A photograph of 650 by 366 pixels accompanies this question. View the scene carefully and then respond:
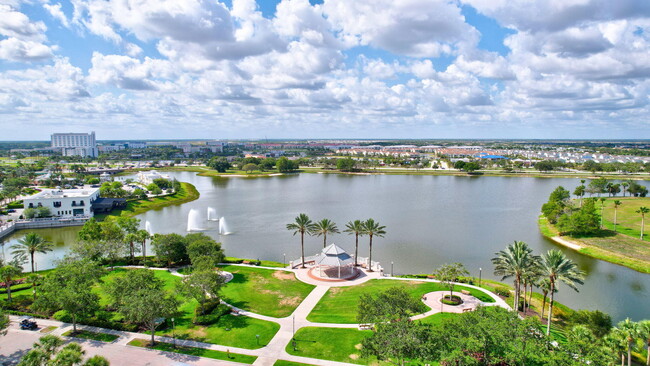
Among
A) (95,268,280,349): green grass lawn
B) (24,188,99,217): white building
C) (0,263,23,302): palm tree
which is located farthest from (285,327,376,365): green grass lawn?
(24,188,99,217): white building

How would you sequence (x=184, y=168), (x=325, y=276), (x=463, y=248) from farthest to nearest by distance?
(x=184, y=168) → (x=463, y=248) → (x=325, y=276)

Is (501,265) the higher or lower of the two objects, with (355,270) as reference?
higher

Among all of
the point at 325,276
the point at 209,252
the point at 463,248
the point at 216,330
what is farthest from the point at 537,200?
the point at 216,330

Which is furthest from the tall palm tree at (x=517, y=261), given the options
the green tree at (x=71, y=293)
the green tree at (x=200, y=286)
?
the green tree at (x=71, y=293)

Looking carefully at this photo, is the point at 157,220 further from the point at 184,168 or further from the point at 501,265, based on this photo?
the point at 184,168

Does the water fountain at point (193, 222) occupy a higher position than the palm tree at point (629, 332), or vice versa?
the palm tree at point (629, 332)

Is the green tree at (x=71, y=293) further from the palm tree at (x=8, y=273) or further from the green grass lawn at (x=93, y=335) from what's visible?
the palm tree at (x=8, y=273)

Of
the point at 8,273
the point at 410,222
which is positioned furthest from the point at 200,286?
the point at 410,222
